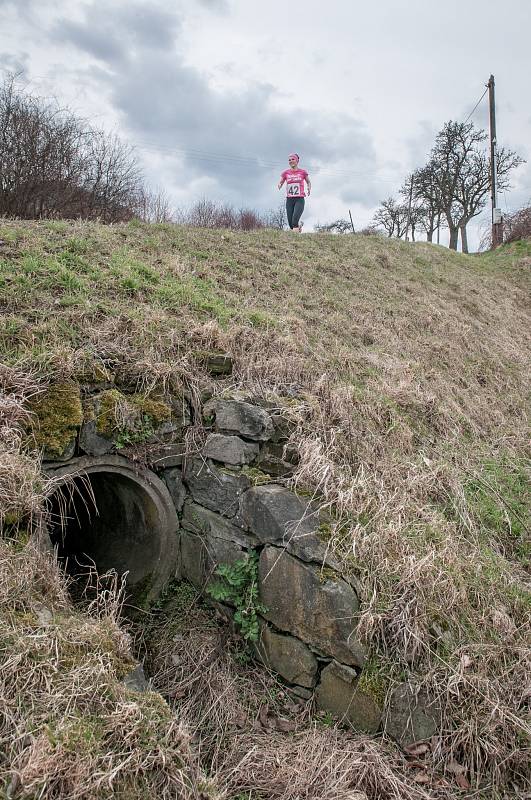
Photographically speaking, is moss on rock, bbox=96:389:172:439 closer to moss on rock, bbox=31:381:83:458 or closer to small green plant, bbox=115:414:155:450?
small green plant, bbox=115:414:155:450

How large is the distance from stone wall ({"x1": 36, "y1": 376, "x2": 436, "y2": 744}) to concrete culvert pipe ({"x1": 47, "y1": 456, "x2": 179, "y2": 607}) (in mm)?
108

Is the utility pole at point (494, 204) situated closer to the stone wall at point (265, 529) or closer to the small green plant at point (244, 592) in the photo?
the stone wall at point (265, 529)

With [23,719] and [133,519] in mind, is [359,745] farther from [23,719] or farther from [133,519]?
[133,519]

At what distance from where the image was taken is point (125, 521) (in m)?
4.77

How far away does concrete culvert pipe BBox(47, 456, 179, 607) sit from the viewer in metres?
3.88

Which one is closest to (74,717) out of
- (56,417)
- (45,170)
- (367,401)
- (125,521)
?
(56,417)

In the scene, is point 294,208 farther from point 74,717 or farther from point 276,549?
point 74,717

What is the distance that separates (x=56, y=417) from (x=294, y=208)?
877 cm

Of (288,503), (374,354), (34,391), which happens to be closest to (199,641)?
(288,503)

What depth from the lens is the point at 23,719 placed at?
2.18 metres

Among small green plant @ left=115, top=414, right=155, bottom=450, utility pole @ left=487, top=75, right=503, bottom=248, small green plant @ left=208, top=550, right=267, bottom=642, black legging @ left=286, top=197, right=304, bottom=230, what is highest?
utility pole @ left=487, top=75, right=503, bottom=248

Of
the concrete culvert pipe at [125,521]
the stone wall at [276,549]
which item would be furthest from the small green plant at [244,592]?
the concrete culvert pipe at [125,521]

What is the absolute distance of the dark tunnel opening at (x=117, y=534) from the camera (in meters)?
4.14

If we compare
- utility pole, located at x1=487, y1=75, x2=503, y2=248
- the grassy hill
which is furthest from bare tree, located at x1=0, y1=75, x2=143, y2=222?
utility pole, located at x1=487, y1=75, x2=503, y2=248
